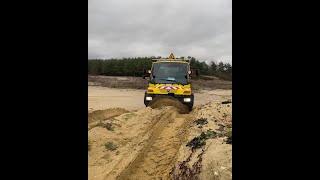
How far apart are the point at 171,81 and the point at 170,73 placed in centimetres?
41

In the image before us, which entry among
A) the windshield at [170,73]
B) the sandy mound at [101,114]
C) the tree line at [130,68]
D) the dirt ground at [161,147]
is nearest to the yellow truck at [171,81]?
the windshield at [170,73]

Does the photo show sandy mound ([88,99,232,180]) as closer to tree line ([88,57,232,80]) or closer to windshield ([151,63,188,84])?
windshield ([151,63,188,84])

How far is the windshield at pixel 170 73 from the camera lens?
15.8 m

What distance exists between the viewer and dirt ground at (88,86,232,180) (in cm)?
691

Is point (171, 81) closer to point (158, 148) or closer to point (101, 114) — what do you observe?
point (101, 114)

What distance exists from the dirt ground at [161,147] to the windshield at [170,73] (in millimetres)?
2173

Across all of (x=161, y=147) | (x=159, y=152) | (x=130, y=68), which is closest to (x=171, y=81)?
(x=161, y=147)

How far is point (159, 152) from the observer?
28.8 ft

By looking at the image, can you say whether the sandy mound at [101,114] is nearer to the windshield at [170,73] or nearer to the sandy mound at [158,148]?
the sandy mound at [158,148]

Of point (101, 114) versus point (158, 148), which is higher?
point (101, 114)

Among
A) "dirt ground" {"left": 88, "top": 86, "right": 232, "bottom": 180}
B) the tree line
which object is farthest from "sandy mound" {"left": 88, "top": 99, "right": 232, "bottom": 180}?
the tree line
